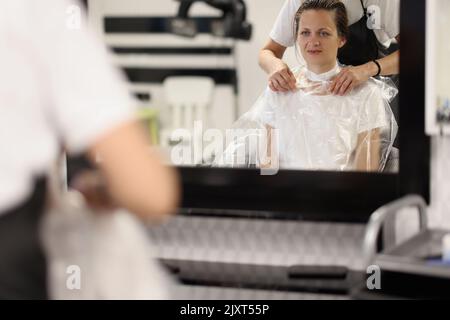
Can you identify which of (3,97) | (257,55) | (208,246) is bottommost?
(208,246)

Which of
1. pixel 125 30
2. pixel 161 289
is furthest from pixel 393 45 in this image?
pixel 161 289

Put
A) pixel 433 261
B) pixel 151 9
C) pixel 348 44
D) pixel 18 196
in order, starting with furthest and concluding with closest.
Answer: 1. pixel 151 9
2. pixel 348 44
3. pixel 433 261
4. pixel 18 196

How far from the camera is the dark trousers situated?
23.1 inches

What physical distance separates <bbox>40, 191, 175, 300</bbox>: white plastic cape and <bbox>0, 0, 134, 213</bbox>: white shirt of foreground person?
0.13ft

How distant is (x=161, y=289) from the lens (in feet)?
1.97

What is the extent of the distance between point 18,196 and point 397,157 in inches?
52.7

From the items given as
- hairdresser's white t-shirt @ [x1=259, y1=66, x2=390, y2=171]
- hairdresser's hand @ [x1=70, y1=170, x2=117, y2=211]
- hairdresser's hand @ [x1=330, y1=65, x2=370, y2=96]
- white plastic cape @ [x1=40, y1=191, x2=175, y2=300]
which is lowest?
white plastic cape @ [x1=40, y1=191, x2=175, y2=300]

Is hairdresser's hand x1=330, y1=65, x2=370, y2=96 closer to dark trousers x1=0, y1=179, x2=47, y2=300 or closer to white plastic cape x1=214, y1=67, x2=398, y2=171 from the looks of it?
white plastic cape x1=214, y1=67, x2=398, y2=171

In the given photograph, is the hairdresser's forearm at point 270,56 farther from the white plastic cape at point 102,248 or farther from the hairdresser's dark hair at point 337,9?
the white plastic cape at point 102,248

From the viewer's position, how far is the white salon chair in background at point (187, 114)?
1.96 m

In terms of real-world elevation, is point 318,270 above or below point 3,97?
below

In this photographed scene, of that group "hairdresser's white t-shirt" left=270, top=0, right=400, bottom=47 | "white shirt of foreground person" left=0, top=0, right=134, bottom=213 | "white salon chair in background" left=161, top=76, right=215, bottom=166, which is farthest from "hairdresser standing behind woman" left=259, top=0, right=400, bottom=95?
"white shirt of foreground person" left=0, top=0, right=134, bottom=213

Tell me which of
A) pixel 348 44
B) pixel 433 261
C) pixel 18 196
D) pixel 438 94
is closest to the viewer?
pixel 18 196
